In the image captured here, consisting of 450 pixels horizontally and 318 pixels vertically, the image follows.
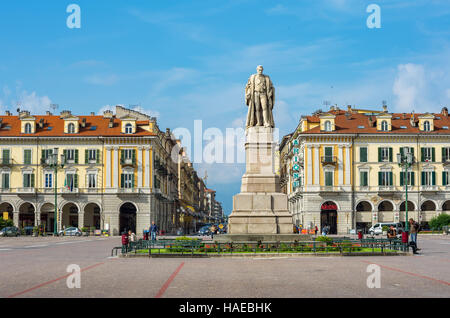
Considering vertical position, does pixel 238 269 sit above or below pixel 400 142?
below

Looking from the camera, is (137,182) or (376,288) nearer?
(376,288)

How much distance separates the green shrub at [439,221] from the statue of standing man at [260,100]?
171 ft

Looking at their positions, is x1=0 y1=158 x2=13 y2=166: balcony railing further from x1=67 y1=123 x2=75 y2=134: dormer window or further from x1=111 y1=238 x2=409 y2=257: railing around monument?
x1=111 y1=238 x2=409 y2=257: railing around monument

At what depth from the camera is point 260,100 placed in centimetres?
2652

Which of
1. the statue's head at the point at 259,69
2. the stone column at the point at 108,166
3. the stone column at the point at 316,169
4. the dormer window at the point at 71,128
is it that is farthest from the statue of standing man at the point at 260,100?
the dormer window at the point at 71,128

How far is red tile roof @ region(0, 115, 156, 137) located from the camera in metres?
75.4

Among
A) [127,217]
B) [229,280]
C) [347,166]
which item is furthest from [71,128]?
[229,280]

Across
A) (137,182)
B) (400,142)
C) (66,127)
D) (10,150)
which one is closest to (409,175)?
(400,142)

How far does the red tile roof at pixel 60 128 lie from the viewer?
2970 inches

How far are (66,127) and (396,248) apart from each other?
5656 cm

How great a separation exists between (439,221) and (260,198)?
53405 mm

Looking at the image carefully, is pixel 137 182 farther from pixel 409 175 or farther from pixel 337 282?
pixel 337 282

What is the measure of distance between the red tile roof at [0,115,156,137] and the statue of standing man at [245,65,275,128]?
4917 centimetres

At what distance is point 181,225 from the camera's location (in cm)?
11062
